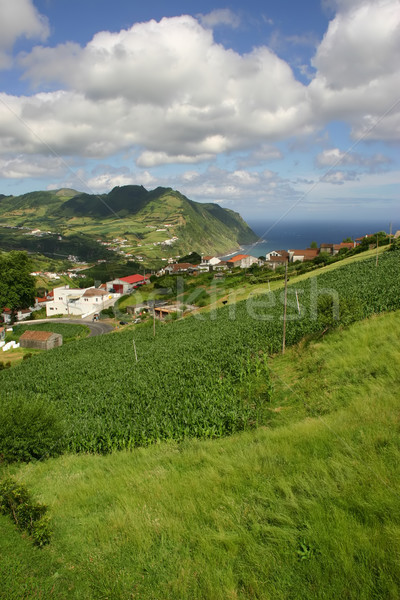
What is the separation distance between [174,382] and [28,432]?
7.36 metres

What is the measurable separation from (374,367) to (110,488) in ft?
34.5

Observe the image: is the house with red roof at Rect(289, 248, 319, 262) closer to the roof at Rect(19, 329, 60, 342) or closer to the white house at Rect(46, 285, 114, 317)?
the white house at Rect(46, 285, 114, 317)

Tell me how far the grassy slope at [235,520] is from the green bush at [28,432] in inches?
55.5

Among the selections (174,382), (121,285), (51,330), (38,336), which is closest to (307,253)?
(121,285)

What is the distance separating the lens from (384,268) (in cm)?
3148

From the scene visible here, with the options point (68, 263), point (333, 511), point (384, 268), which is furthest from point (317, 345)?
point (68, 263)

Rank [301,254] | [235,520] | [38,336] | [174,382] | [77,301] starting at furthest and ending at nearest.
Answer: [301,254]
[77,301]
[38,336]
[174,382]
[235,520]

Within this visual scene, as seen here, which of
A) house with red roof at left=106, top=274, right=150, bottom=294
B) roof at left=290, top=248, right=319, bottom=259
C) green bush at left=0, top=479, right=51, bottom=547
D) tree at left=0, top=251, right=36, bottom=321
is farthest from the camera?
roof at left=290, top=248, right=319, bottom=259

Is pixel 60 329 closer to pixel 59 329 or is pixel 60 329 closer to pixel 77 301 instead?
pixel 59 329

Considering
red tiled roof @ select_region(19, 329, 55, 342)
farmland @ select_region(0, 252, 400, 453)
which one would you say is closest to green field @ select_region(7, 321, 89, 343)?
red tiled roof @ select_region(19, 329, 55, 342)

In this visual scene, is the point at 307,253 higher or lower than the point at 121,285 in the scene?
higher

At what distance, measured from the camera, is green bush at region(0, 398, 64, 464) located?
10.6 meters

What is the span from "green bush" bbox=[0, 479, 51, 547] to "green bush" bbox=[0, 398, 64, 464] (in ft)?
12.9

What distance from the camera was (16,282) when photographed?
60.6 metres
